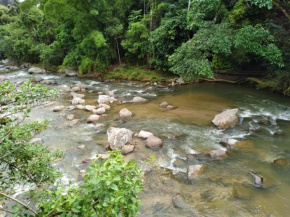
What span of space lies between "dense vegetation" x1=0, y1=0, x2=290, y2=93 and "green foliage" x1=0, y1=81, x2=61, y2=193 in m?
7.61

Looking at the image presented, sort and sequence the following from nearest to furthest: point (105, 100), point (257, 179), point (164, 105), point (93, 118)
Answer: point (257, 179) < point (93, 118) < point (164, 105) < point (105, 100)

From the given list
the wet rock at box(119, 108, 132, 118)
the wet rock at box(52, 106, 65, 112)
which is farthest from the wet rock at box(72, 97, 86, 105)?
the wet rock at box(119, 108, 132, 118)

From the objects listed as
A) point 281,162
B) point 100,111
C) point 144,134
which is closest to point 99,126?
Result: point 100,111

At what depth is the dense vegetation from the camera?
910 centimetres

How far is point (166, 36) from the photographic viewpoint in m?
13.8

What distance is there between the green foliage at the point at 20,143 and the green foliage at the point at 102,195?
0.87 metres

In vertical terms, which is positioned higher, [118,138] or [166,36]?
[166,36]

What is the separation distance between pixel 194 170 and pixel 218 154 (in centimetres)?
110

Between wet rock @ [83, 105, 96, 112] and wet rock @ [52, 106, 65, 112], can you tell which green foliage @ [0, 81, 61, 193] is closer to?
wet rock @ [83, 105, 96, 112]

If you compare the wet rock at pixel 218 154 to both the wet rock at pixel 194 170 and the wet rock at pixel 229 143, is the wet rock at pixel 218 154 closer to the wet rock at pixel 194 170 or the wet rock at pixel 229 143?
the wet rock at pixel 229 143

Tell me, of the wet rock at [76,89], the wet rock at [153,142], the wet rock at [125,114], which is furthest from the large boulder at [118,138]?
the wet rock at [76,89]

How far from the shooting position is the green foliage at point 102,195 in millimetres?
1583

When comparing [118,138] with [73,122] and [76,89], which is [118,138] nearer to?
[73,122]

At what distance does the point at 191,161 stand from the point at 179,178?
83 cm
